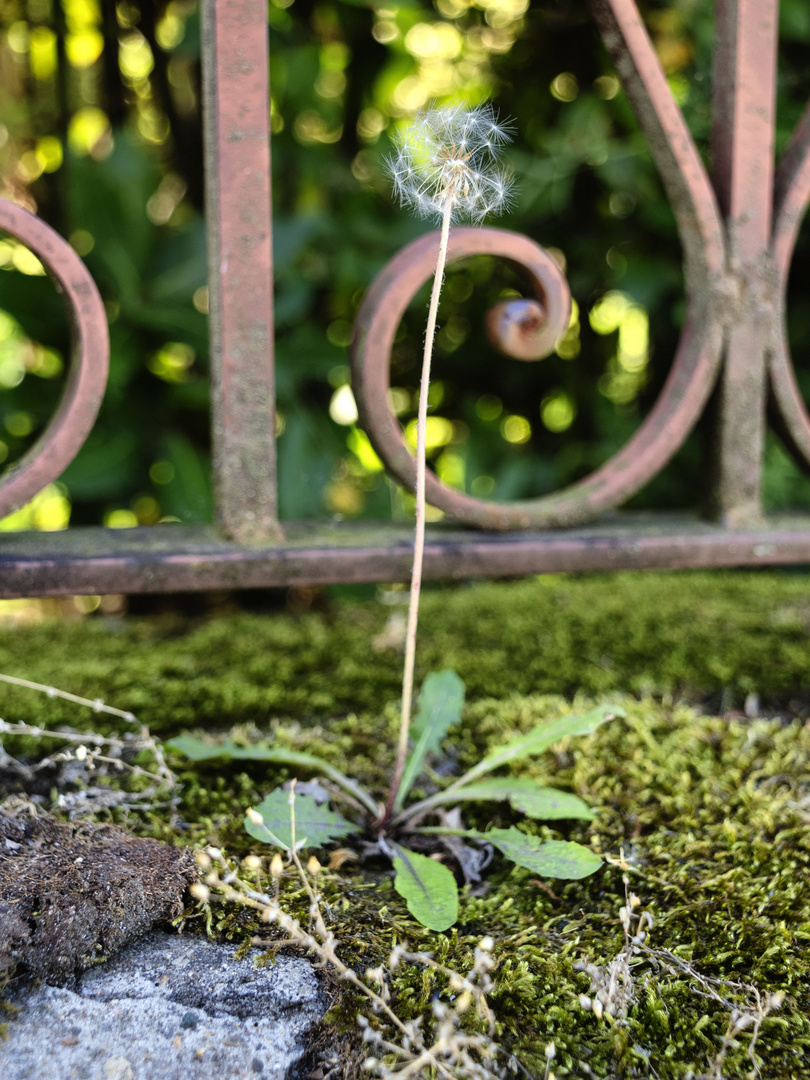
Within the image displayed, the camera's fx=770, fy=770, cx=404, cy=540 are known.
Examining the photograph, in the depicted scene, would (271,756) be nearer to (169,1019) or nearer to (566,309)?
(169,1019)

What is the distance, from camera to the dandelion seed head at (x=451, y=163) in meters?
0.88

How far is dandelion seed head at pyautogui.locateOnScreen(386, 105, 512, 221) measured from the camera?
0.88m

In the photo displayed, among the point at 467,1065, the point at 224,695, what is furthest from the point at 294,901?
the point at 224,695

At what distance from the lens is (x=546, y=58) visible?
2668 mm

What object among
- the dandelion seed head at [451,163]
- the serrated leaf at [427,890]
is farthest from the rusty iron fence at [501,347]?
the serrated leaf at [427,890]

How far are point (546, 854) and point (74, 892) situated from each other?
1.65 feet

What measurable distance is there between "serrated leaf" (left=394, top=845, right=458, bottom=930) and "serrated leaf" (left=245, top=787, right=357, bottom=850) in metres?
0.09

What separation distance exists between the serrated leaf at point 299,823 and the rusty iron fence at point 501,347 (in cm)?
33

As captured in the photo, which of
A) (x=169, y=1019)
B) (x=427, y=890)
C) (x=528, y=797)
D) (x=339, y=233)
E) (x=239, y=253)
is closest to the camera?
(x=169, y=1019)

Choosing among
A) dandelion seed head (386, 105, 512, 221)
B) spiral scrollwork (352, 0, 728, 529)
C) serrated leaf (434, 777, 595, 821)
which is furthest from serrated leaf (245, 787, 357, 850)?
dandelion seed head (386, 105, 512, 221)

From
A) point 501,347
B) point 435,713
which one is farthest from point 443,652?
point 501,347

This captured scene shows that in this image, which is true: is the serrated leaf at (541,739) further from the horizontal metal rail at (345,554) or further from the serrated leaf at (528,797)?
the horizontal metal rail at (345,554)

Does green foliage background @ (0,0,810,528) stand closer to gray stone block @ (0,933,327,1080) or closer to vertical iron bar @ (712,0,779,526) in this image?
vertical iron bar @ (712,0,779,526)

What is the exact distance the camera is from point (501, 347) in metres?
1.14
